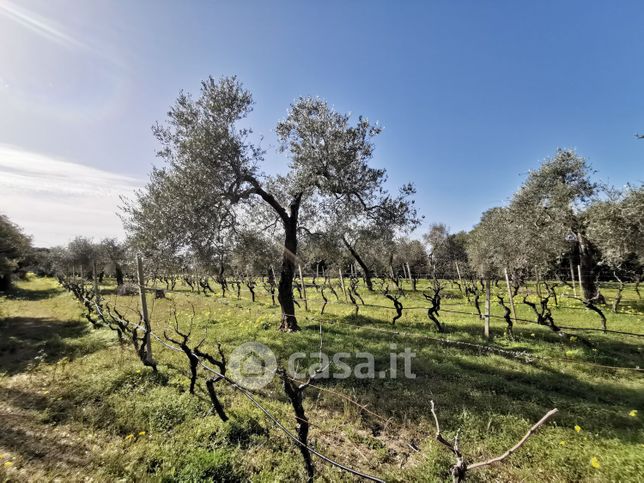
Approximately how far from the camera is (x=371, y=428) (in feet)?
20.3

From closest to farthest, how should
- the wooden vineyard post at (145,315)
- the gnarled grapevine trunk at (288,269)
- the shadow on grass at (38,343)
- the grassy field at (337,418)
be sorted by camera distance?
the grassy field at (337,418), the wooden vineyard post at (145,315), the shadow on grass at (38,343), the gnarled grapevine trunk at (288,269)

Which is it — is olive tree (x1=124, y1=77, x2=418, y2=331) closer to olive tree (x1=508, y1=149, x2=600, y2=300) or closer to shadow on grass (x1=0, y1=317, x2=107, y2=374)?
shadow on grass (x1=0, y1=317, x2=107, y2=374)

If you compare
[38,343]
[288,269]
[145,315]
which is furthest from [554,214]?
[38,343]

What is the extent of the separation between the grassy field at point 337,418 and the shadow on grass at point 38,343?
0.14 metres

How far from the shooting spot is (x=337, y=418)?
6465mm

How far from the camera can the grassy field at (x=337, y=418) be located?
4.94 meters

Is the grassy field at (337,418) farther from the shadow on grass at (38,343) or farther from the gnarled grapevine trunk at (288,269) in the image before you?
the gnarled grapevine trunk at (288,269)

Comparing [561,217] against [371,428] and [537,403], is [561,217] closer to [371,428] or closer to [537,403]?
[537,403]

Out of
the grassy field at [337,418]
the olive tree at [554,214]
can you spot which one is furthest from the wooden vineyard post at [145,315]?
the olive tree at [554,214]

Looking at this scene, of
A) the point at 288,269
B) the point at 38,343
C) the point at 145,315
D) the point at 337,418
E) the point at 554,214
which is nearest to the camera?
the point at 337,418

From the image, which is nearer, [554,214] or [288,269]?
[288,269]

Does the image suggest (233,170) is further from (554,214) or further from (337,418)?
(554,214)

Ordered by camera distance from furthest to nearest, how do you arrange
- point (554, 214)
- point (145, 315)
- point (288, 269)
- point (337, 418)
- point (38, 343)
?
1. point (554, 214)
2. point (288, 269)
3. point (38, 343)
4. point (145, 315)
5. point (337, 418)

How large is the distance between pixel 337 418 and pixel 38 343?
14.1 m
